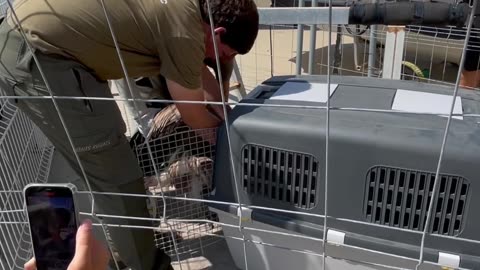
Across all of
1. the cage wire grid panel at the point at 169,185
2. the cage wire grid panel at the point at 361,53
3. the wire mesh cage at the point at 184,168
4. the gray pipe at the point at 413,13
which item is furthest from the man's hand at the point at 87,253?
the cage wire grid panel at the point at 361,53

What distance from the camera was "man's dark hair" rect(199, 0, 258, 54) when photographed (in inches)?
46.8

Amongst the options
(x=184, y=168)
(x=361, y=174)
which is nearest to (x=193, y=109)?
(x=184, y=168)

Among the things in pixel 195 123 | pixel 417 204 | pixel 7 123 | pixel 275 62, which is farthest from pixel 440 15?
pixel 275 62

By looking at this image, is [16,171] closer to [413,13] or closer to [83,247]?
[83,247]

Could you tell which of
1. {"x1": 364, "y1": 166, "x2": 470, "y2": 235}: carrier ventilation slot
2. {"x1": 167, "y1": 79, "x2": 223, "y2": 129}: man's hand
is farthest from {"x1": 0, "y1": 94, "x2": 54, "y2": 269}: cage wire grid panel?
{"x1": 364, "y1": 166, "x2": 470, "y2": 235}: carrier ventilation slot

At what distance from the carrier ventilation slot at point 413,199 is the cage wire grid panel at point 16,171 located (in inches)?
25.7

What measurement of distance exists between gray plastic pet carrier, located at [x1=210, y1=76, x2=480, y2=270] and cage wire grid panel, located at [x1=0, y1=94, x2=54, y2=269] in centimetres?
43

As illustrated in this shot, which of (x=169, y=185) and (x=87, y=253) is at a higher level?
(x=87, y=253)

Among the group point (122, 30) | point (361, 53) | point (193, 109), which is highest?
point (122, 30)

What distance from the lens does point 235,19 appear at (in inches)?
47.9

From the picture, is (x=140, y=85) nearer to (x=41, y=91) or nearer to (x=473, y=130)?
(x=41, y=91)

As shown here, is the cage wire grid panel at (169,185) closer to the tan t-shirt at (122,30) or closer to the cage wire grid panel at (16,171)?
the cage wire grid panel at (16,171)

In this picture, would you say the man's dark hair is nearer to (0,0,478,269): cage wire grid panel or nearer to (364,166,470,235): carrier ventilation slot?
(0,0,478,269): cage wire grid panel

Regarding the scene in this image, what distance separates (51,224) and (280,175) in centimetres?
50
